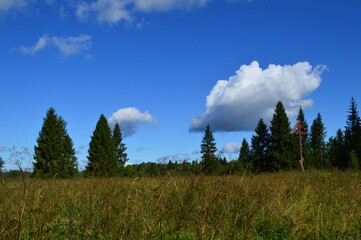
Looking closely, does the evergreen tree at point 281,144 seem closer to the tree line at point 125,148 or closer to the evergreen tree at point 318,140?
the tree line at point 125,148

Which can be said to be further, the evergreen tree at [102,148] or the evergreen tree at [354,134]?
the evergreen tree at [354,134]

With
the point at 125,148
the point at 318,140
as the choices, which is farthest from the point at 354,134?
the point at 125,148

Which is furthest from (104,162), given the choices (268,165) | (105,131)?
(268,165)

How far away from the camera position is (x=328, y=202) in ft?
20.9

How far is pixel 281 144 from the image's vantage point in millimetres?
36969

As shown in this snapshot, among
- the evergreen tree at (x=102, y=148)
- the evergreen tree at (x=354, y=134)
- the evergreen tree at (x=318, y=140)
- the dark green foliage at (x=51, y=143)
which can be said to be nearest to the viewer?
the dark green foliage at (x=51, y=143)

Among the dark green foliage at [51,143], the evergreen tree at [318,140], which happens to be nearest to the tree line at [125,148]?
the dark green foliage at [51,143]

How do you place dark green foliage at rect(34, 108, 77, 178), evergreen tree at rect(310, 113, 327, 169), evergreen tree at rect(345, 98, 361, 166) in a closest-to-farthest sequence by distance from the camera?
1. dark green foliage at rect(34, 108, 77, 178)
2. evergreen tree at rect(345, 98, 361, 166)
3. evergreen tree at rect(310, 113, 327, 169)

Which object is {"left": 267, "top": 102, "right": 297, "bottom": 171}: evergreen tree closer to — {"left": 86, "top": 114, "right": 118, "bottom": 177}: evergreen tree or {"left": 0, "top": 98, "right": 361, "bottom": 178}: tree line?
{"left": 0, "top": 98, "right": 361, "bottom": 178}: tree line

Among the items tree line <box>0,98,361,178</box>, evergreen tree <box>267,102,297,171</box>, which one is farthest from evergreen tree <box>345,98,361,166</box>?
evergreen tree <box>267,102,297,171</box>

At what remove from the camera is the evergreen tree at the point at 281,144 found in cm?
3678

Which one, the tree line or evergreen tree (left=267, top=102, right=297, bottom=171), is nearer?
the tree line

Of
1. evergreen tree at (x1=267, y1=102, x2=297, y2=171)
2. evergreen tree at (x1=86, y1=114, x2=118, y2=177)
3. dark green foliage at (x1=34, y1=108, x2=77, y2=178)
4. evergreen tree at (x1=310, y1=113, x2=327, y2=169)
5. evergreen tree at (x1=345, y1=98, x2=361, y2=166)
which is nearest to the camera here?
dark green foliage at (x1=34, y1=108, x2=77, y2=178)

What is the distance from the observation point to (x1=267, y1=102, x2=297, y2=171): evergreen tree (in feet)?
121
